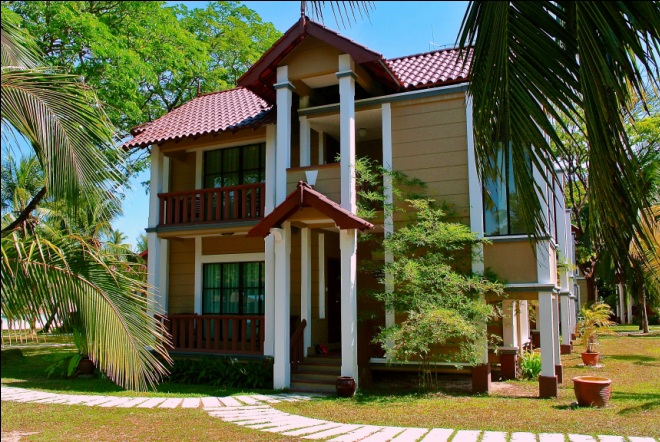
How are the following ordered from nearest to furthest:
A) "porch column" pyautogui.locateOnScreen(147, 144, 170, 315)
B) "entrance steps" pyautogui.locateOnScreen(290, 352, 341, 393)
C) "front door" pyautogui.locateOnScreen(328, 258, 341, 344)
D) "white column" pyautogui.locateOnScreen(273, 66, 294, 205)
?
"entrance steps" pyautogui.locateOnScreen(290, 352, 341, 393) < "white column" pyautogui.locateOnScreen(273, 66, 294, 205) < "front door" pyautogui.locateOnScreen(328, 258, 341, 344) < "porch column" pyautogui.locateOnScreen(147, 144, 170, 315)

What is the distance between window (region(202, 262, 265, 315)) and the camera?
1544 centimetres

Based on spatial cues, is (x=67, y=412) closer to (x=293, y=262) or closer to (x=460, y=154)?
(x=293, y=262)

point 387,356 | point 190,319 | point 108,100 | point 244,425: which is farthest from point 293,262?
point 108,100

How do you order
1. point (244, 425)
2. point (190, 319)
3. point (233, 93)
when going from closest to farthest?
point (244, 425)
point (190, 319)
point (233, 93)

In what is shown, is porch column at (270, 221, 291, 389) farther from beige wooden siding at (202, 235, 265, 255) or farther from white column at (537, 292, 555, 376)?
white column at (537, 292, 555, 376)

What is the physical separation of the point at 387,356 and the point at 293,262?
4524 mm

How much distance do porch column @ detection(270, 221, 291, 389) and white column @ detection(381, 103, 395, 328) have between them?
2169 millimetres

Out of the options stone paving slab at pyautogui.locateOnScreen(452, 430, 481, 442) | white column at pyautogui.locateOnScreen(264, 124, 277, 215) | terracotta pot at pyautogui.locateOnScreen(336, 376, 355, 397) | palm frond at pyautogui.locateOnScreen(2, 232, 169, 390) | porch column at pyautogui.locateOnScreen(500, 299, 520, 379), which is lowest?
stone paving slab at pyautogui.locateOnScreen(452, 430, 481, 442)

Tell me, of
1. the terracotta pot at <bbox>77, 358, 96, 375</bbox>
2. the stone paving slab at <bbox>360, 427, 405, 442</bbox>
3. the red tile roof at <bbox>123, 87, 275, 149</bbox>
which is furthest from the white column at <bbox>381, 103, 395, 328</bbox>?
the terracotta pot at <bbox>77, 358, 96, 375</bbox>

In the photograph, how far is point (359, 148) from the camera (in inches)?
612

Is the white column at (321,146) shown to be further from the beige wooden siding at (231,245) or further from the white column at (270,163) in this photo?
the beige wooden siding at (231,245)

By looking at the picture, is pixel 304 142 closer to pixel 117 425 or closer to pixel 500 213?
pixel 500 213

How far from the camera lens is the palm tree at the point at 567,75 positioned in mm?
3043

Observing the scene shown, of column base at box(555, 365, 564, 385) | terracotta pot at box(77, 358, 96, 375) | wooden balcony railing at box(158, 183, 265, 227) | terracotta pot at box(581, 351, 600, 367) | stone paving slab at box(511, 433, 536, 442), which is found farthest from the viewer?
terracotta pot at box(581, 351, 600, 367)
